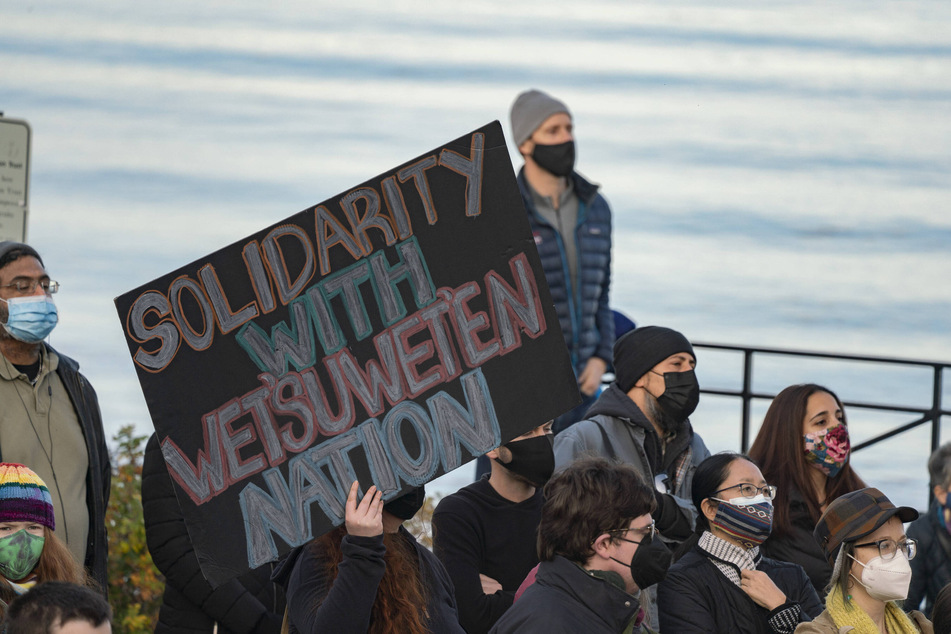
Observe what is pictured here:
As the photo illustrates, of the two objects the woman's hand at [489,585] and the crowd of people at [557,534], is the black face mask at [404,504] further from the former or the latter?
the woman's hand at [489,585]

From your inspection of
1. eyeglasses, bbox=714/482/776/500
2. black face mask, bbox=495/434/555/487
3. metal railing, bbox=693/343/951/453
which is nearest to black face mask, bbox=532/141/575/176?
metal railing, bbox=693/343/951/453

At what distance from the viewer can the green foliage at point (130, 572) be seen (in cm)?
739

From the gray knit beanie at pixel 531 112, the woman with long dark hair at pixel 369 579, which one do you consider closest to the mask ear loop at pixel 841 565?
the woman with long dark hair at pixel 369 579

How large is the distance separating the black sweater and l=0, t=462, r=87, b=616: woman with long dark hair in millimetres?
1371

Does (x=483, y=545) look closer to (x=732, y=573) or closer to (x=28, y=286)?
(x=732, y=573)

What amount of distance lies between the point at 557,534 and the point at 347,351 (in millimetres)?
867

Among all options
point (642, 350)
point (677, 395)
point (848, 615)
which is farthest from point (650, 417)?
point (848, 615)

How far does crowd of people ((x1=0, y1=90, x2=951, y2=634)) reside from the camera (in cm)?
444

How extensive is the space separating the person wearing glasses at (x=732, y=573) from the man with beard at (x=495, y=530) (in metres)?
0.59

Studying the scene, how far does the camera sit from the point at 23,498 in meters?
4.63

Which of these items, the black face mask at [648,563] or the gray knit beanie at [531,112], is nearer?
the black face mask at [648,563]

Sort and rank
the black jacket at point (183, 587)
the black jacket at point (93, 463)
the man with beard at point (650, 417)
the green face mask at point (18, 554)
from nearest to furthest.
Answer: the green face mask at point (18, 554)
the black jacket at point (93, 463)
the black jacket at point (183, 587)
the man with beard at point (650, 417)

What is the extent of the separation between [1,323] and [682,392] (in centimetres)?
272

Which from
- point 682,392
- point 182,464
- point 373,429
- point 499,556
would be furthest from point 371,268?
point 682,392
